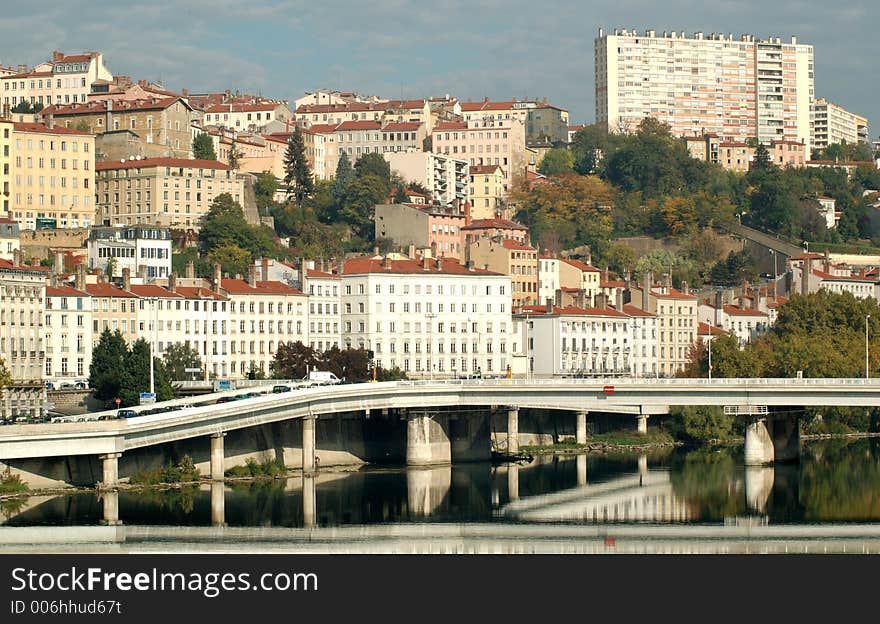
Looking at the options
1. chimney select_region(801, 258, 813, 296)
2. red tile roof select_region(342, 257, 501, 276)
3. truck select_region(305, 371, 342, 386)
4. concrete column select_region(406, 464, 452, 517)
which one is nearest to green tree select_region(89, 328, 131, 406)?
truck select_region(305, 371, 342, 386)

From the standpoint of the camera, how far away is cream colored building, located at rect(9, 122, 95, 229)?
165m

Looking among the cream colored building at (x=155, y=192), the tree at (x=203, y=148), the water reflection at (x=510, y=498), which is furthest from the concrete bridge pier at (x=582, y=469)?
the tree at (x=203, y=148)

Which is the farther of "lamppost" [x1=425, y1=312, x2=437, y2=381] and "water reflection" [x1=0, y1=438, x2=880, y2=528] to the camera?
"lamppost" [x1=425, y1=312, x2=437, y2=381]

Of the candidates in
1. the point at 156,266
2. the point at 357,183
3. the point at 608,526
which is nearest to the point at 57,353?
the point at 156,266

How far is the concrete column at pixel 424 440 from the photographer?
10775 cm

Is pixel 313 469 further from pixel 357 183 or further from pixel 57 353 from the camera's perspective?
pixel 357 183

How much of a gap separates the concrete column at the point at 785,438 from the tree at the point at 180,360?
33159mm

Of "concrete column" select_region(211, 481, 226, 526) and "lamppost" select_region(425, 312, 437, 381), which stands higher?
"lamppost" select_region(425, 312, 437, 381)

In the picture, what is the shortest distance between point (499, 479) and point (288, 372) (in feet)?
90.5

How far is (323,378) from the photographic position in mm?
118500

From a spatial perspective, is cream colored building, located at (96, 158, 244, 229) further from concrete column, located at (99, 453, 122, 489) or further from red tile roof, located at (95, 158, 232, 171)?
concrete column, located at (99, 453, 122, 489)

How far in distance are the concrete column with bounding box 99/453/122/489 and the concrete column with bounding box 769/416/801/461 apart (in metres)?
37.4

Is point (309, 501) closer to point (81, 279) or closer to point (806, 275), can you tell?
point (81, 279)

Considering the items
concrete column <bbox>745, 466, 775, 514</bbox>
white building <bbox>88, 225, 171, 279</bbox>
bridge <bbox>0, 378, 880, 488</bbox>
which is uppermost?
white building <bbox>88, 225, 171, 279</bbox>
